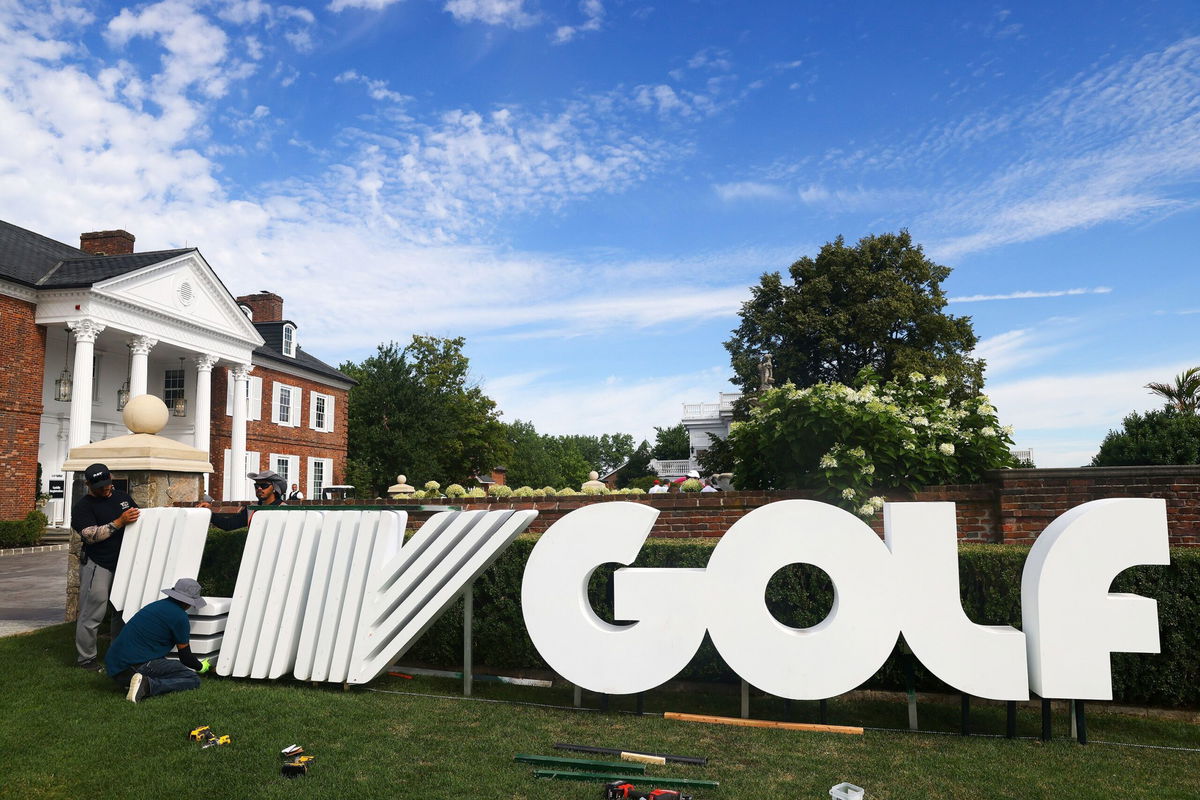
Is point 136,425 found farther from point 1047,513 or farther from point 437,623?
point 1047,513

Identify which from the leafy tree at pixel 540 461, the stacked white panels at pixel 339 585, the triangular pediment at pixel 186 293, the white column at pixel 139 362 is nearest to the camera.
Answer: the stacked white panels at pixel 339 585

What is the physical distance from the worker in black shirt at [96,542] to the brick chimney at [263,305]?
30.7 meters

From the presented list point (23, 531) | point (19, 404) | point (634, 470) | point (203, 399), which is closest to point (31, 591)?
point (23, 531)

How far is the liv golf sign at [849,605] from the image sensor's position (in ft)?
16.7

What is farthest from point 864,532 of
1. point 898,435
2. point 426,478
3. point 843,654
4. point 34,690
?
point 426,478

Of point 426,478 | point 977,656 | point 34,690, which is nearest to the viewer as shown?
point 977,656

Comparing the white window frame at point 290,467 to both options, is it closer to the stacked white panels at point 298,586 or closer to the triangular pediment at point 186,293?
the triangular pediment at point 186,293

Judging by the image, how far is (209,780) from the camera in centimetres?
417

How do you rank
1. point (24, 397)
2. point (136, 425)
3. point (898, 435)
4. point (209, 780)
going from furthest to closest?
point (24, 397), point (136, 425), point (898, 435), point (209, 780)

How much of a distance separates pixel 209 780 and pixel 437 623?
Result: 10.1 feet

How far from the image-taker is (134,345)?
80.2 feet

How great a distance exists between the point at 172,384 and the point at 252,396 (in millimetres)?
2965

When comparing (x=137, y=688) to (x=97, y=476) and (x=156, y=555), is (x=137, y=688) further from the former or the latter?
(x=97, y=476)

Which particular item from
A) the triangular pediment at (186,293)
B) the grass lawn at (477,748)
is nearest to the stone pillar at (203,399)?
the triangular pediment at (186,293)
